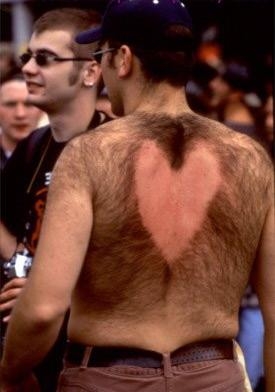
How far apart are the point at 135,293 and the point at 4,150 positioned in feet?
15.2

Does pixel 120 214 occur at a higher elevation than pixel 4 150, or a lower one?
higher

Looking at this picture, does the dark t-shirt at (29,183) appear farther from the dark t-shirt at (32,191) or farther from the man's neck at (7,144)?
the man's neck at (7,144)

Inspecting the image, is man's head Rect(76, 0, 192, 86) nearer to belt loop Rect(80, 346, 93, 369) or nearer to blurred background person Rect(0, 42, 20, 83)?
belt loop Rect(80, 346, 93, 369)

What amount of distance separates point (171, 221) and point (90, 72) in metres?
1.65

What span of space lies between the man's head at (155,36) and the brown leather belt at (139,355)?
0.88 meters

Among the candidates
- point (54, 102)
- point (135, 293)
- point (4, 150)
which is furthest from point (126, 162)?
point (4, 150)

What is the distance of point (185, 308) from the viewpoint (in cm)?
376

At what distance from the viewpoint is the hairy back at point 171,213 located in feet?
12.2

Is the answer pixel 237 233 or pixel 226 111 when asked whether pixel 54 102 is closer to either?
pixel 237 233

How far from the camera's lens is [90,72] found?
5.30 m

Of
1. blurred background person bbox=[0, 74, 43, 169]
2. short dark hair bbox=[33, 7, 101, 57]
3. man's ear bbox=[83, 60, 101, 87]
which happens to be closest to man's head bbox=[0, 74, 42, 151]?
blurred background person bbox=[0, 74, 43, 169]

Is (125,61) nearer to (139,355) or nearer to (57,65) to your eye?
(139,355)

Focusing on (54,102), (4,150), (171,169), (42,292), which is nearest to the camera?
(42,292)

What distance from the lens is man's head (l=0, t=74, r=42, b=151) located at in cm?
802
